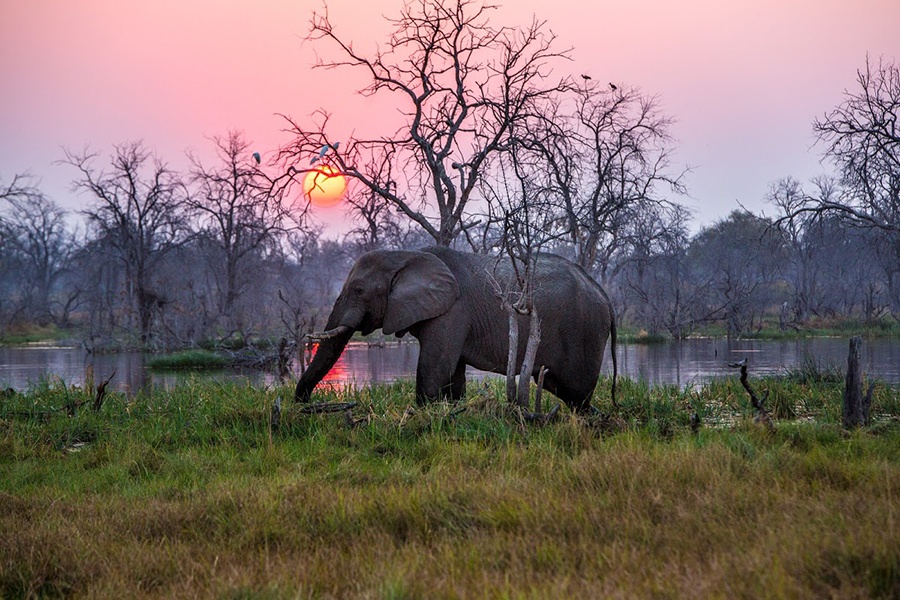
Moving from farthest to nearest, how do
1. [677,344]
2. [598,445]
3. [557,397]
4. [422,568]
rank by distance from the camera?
[677,344] → [557,397] → [598,445] → [422,568]

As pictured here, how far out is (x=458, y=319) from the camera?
1011cm

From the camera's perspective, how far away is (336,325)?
1016 cm

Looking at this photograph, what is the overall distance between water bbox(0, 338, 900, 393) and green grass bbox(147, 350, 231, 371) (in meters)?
0.47

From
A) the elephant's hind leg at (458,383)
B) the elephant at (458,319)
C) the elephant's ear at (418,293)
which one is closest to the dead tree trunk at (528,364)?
the elephant at (458,319)

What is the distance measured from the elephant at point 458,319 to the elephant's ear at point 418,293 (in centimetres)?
1

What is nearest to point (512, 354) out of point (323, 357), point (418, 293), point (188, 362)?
point (418, 293)

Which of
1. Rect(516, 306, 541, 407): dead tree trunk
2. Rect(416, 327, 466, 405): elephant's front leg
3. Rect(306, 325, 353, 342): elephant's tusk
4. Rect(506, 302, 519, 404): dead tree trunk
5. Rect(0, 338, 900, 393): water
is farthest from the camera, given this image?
Rect(0, 338, 900, 393): water

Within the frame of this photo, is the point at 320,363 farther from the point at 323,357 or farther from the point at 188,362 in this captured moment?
the point at 188,362

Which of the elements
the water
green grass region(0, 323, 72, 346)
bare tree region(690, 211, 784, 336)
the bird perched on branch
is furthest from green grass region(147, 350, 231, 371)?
bare tree region(690, 211, 784, 336)

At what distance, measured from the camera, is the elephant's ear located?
9781 mm

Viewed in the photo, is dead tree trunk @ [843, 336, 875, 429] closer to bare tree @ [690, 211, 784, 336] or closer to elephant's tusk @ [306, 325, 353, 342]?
elephant's tusk @ [306, 325, 353, 342]

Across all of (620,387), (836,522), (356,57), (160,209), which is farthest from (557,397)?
(160,209)

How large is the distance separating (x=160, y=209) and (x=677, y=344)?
22.4 meters

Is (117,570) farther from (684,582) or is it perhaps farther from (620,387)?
(620,387)
